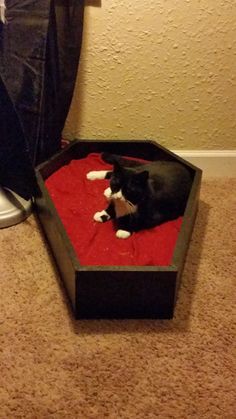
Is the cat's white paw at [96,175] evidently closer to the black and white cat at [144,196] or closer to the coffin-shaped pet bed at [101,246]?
the coffin-shaped pet bed at [101,246]

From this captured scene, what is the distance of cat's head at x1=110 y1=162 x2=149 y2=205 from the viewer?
1324 mm

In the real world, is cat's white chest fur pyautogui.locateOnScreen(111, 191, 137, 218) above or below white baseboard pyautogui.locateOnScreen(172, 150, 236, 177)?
above

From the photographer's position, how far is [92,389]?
3.31 feet

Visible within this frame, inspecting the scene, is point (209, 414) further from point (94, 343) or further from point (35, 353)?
point (35, 353)

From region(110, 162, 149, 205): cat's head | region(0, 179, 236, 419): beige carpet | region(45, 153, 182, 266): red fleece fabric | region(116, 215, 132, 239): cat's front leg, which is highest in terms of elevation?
region(110, 162, 149, 205): cat's head

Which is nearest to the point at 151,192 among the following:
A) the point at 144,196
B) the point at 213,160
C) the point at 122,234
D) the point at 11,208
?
the point at 144,196

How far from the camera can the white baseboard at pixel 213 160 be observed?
76.5 inches

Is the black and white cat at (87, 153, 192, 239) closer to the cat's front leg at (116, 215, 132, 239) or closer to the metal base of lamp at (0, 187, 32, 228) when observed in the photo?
the cat's front leg at (116, 215, 132, 239)

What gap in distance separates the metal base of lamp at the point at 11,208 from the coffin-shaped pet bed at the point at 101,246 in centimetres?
7

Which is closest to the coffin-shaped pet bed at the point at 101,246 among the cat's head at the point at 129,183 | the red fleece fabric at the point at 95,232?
the red fleece fabric at the point at 95,232

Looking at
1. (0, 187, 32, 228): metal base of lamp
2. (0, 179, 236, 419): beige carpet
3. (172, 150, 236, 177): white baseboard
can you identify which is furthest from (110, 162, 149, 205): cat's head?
(172, 150, 236, 177): white baseboard

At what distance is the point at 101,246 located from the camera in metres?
1.34

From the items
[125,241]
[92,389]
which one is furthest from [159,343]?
[125,241]

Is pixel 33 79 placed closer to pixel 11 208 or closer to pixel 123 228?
pixel 11 208
